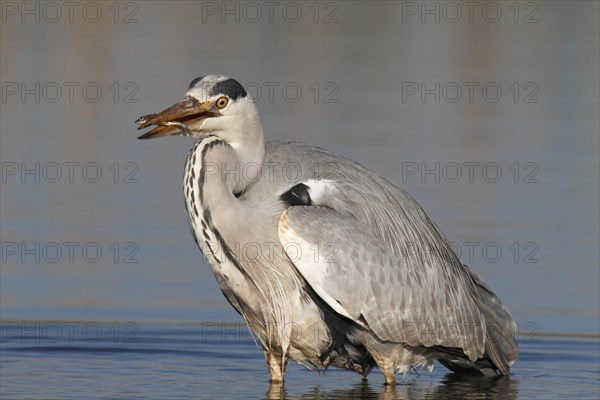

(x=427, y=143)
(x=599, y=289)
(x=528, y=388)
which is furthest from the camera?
(x=427, y=143)

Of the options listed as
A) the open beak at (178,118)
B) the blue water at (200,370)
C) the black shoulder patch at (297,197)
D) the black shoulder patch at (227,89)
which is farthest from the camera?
the blue water at (200,370)

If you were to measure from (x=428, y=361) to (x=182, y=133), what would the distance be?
2446 millimetres

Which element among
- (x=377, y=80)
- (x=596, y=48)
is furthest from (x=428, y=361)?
(x=596, y=48)

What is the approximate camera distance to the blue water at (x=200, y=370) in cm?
1020

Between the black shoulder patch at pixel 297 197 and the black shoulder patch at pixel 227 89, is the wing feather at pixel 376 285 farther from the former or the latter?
the black shoulder patch at pixel 227 89

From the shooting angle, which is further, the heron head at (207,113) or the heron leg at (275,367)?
the heron leg at (275,367)

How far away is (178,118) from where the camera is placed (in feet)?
31.0

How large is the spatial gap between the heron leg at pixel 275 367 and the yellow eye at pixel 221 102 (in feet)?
5.95

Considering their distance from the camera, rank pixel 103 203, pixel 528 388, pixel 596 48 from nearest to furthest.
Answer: pixel 528 388
pixel 103 203
pixel 596 48

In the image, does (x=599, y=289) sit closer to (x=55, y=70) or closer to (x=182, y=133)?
(x=182, y=133)

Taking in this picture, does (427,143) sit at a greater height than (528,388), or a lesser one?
greater

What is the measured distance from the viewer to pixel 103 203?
49.7 feet

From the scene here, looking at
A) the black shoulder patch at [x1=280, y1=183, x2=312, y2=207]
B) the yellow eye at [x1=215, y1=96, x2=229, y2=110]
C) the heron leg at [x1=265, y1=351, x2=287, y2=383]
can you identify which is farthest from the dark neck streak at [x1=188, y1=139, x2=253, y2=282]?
the heron leg at [x1=265, y1=351, x2=287, y2=383]

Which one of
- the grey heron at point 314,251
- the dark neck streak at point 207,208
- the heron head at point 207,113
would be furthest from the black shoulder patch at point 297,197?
the heron head at point 207,113
